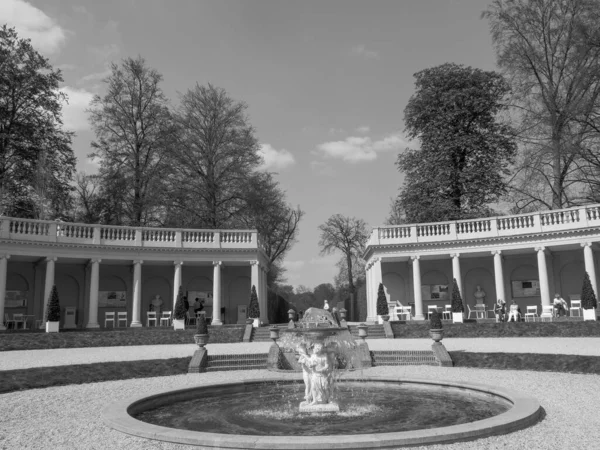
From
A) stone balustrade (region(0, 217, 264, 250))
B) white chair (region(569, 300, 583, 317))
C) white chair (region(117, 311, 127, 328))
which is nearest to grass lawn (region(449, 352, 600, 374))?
white chair (region(569, 300, 583, 317))

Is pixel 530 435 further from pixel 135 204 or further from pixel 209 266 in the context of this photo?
pixel 135 204

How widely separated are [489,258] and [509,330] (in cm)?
1125

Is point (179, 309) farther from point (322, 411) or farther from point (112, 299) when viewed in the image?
point (322, 411)

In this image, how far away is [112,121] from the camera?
132 ft

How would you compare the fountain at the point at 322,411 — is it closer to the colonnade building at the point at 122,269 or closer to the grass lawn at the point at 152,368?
the grass lawn at the point at 152,368

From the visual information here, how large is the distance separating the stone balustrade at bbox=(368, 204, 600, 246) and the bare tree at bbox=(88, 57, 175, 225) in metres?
17.8

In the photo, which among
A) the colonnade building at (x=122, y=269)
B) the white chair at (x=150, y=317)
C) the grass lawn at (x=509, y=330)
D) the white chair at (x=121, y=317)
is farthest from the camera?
the white chair at (x=121, y=317)

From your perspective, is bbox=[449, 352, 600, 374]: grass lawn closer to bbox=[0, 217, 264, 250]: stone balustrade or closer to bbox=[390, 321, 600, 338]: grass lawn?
bbox=[390, 321, 600, 338]: grass lawn

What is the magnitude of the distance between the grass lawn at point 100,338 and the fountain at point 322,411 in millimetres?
11671

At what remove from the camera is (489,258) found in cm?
3547

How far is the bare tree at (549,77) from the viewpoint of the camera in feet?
113

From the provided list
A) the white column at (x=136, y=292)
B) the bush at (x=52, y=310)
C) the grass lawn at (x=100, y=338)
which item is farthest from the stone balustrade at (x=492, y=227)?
the bush at (x=52, y=310)

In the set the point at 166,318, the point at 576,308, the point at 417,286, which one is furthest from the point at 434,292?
the point at 166,318

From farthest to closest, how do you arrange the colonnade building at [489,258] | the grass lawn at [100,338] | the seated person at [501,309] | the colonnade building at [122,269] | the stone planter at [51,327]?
the colonnade building at [489,258] → the seated person at [501,309] → the colonnade building at [122,269] → the stone planter at [51,327] → the grass lawn at [100,338]
